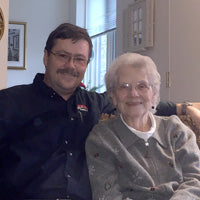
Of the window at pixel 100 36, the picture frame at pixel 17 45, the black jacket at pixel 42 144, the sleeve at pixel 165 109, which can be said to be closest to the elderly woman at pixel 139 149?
the black jacket at pixel 42 144

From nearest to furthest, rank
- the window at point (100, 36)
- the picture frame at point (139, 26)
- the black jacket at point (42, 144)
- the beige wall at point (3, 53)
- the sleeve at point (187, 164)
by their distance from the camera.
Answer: the sleeve at point (187, 164)
the black jacket at point (42, 144)
the beige wall at point (3, 53)
the picture frame at point (139, 26)
the window at point (100, 36)

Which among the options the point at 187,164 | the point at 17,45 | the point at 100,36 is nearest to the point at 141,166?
the point at 187,164

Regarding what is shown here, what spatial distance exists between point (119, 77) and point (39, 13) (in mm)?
5038

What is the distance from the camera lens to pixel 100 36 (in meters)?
5.27

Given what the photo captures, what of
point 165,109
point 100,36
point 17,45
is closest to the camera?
point 165,109

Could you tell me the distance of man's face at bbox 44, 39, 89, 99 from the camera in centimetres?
161

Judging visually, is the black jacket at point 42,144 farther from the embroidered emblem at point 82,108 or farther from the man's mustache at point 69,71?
the man's mustache at point 69,71

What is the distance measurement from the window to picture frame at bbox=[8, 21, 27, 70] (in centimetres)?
125

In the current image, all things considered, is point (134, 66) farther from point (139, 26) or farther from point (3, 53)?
point (139, 26)

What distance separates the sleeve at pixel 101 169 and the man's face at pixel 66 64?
1.10ft

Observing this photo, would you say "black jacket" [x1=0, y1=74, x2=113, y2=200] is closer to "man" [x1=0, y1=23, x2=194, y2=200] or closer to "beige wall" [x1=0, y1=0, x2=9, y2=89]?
"man" [x1=0, y1=23, x2=194, y2=200]

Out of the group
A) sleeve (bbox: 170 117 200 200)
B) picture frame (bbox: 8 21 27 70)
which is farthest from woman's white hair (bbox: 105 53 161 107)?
picture frame (bbox: 8 21 27 70)

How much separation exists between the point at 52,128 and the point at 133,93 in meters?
0.43

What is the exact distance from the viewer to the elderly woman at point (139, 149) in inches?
53.0
